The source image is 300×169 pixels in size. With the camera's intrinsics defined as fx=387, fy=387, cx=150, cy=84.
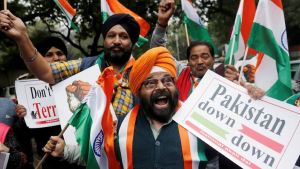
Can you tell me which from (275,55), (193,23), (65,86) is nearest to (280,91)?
(275,55)

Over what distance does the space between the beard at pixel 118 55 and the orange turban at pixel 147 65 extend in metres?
0.49

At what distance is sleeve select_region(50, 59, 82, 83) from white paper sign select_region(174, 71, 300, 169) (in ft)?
3.41

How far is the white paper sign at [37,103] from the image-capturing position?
3762 millimetres

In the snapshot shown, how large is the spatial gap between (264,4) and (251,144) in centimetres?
136

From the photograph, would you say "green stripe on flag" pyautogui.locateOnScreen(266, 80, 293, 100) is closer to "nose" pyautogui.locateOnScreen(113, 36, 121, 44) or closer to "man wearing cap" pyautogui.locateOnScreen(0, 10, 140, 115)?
"man wearing cap" pyautogui.locateOnScreen(0, 10, 140, 115)

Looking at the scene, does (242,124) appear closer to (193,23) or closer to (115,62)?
(115,62)

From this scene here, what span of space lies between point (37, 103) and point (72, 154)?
4.43 feet

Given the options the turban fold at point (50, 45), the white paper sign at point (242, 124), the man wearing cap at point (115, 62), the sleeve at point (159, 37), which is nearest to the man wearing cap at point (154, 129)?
the white paper sign at point (242, 124)

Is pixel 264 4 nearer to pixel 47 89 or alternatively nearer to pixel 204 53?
pixel 204 53

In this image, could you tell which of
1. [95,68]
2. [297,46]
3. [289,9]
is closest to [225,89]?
[95,68]

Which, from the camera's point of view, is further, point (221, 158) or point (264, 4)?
point (264, 4)

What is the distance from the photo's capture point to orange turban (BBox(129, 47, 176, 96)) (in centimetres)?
277

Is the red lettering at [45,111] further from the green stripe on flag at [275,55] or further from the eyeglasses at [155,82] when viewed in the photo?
the green stripe on flag at [275,55]

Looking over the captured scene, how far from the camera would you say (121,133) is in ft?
8.73
